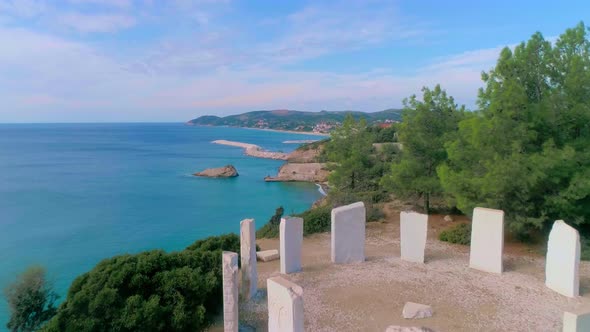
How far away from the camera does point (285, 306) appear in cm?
627


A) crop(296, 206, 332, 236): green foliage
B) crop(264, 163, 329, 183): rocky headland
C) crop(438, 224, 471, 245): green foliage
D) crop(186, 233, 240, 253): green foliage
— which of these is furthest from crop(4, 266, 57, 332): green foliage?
crop(264, 163, 329, 183): rocky headland

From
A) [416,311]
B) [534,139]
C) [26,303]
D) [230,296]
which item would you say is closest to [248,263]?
[230,296]

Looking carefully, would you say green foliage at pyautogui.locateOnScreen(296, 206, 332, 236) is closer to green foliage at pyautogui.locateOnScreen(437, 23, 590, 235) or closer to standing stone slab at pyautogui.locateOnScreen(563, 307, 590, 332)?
Answer: green foliage at pyautogui.locateOnScreen(437, 23, 590, 235)

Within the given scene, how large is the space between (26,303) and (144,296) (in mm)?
2956

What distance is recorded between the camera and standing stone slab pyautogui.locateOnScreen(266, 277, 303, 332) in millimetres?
6152

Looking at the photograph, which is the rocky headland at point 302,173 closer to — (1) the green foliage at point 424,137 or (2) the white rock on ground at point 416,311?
(1) the green foliage at point 424,137

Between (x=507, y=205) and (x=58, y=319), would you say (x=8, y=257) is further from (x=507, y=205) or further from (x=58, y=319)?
(x=507, y=205)

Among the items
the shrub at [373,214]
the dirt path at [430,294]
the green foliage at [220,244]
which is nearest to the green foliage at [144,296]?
the dirt path at [430,294]

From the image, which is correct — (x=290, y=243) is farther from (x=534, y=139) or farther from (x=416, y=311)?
(x=534, y=139)

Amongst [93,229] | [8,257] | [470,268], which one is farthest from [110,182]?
[470,268]

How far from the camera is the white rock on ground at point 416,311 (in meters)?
8.72

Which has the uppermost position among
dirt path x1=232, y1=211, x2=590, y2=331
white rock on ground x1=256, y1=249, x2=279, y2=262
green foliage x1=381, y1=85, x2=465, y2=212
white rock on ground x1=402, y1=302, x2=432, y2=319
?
green foliage x1=381, y1=85, x2=465, y2=212

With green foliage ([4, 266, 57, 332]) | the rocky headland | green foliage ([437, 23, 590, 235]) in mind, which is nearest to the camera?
green foliage ([4, 266, 57, 332])

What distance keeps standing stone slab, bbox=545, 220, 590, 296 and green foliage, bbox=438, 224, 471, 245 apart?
165 inches
